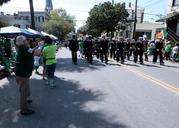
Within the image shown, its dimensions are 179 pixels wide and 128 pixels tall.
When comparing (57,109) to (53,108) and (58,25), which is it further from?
(58,25)

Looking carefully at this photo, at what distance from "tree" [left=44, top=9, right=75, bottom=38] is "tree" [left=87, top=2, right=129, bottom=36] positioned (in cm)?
4000

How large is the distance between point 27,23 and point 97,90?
316 ft

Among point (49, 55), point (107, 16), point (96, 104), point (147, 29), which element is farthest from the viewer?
point (147, 29)

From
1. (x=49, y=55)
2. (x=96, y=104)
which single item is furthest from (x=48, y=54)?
(x=96, y=104)

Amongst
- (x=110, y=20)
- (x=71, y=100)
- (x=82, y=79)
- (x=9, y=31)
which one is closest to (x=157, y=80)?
(x=82, y=79)

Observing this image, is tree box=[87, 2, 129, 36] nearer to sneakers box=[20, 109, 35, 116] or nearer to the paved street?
the paved street

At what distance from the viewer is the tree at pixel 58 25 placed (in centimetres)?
9561

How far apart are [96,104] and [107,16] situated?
156ft

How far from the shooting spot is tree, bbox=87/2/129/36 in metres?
55.3

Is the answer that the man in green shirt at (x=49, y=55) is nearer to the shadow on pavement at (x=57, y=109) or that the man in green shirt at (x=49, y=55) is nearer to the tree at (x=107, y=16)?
the shadow on pavement at (x=57, y=109)

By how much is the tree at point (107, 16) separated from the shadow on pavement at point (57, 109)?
44.7 meters

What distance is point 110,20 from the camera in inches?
2189

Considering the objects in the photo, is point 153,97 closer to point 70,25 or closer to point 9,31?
point 9,31

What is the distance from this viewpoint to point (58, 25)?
96.6 meters
